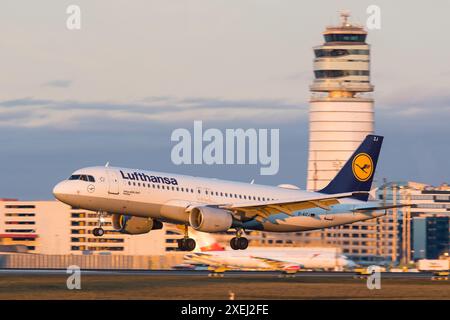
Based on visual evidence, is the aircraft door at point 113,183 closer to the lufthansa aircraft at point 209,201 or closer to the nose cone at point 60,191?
the lufthansa aircraft at point 209,201

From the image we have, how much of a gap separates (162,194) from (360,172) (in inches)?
764

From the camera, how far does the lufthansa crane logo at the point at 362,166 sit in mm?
86500

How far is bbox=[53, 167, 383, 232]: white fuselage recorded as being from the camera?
2808 inches

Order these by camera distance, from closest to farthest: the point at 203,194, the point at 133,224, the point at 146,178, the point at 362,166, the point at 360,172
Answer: the point at 146,178 → the point at 203,194 → the point at 133,224 → the point at 360,172 → the point at 362,166

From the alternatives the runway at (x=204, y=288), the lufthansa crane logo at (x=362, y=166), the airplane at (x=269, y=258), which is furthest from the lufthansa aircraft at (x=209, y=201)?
the airplane at (x=269, y=258)

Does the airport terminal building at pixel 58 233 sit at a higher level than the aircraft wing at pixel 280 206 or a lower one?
lower

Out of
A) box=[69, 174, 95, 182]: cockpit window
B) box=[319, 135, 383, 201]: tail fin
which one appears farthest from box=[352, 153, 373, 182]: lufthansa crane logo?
box=[69, 174, 95, 182]: cockpit window

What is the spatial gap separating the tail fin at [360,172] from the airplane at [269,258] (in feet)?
61.0

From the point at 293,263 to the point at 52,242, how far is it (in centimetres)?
8108

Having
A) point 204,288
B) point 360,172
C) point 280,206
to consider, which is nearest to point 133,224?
point 280,206

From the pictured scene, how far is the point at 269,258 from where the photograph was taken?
108 metres

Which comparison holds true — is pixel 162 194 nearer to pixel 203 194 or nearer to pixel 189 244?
pixel 203 194
